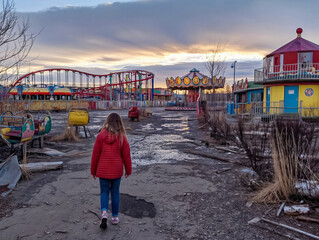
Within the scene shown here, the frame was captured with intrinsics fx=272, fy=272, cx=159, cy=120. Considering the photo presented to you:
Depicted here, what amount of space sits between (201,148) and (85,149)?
13.1 ft

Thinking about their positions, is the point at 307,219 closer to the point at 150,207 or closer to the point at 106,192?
the point at 150,207

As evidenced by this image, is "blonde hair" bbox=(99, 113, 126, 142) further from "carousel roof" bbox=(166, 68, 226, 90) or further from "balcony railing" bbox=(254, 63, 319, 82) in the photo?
"carousel roof" bbox=(166, 68, 226, 90)

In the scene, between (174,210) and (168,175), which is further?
(168,175)

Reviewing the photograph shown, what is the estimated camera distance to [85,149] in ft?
30.5

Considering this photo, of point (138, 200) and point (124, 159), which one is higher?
point (124, 159)

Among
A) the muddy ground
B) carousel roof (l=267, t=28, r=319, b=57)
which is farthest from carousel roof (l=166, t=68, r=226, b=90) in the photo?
the muddy ground

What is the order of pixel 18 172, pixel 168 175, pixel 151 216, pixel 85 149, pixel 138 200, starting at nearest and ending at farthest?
pixel 151 216, pixel 138 200, pixel 18 172, pixel 168 175, pixel 85 149

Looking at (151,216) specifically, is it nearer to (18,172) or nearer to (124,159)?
(124,159)

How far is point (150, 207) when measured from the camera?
4.37 m

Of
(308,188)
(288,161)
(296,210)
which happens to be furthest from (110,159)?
(308,188)

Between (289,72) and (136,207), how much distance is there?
19.1 metres

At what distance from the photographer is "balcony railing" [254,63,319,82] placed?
19.2 metres

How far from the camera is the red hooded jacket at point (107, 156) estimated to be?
11.8 ft

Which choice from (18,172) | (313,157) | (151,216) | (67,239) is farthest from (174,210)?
(18,172)
